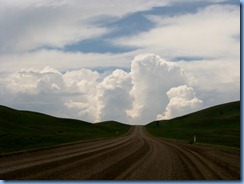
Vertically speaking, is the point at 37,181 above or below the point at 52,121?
below

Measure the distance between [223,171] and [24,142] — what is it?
134ft

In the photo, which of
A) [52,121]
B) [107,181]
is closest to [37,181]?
[107,181]

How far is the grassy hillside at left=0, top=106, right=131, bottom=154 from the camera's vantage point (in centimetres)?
5881

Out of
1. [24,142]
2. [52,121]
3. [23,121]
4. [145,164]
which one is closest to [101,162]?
[145,164]

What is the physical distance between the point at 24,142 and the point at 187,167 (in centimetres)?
3882

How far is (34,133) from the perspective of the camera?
7656 centimetres

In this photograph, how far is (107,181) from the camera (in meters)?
19.4

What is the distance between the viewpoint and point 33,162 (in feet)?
88.5

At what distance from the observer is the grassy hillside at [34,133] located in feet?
193

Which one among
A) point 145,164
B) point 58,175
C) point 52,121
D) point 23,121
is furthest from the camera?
point 52,121

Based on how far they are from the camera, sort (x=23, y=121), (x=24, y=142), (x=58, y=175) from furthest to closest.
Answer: (x=23, y=121)
(x=24, y=142)
(x=58, y=175)

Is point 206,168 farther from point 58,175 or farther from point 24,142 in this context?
point 24,142

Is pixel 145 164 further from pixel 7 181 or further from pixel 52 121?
pixel 52 121

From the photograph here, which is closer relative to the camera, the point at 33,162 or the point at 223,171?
the point at 223,171
